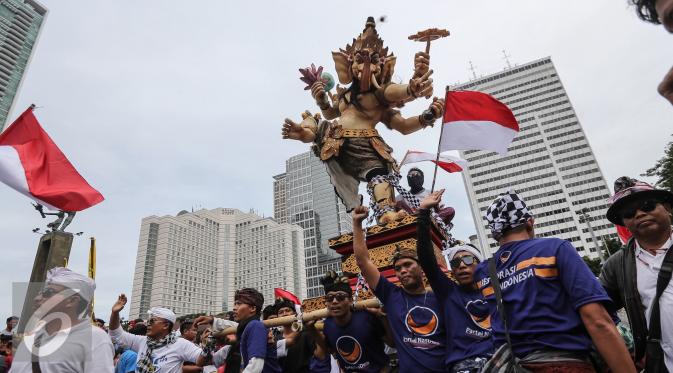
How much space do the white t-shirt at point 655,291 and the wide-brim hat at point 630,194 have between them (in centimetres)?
26

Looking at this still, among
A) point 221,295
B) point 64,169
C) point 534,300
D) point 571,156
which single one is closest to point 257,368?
point 534,300

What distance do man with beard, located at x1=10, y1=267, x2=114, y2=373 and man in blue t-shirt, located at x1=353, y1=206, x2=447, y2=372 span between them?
1.92 m

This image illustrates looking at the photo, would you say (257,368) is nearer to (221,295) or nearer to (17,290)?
(17,290)

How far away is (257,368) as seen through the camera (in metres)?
2.96

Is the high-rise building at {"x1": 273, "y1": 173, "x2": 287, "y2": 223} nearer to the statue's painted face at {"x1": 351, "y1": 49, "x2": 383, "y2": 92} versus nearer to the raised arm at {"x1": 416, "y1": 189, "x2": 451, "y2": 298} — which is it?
the statue's painted face at {"x1": 351, "y1": 49, "x2": 383, "y2": 92}

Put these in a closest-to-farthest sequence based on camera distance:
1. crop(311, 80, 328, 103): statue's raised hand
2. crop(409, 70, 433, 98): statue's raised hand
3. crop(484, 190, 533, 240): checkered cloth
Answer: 1. crop(484, 190, 533, 240): checkered cloth
2. crop(409, 70, 433, 98): statue's raised hand
3. crop(311, 80, 328, 103): statue's raised hand

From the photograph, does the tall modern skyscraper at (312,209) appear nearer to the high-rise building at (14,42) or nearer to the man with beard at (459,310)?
the high-rise building at (14,42)

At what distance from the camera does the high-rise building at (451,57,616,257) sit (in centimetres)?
8081

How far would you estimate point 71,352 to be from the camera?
250cm

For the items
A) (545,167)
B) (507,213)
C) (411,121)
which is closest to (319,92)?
(411,121)

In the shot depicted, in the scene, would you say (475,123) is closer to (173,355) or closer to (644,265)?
(644,265)

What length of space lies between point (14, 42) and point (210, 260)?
57.6 m

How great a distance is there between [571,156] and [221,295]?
8410 centimetres

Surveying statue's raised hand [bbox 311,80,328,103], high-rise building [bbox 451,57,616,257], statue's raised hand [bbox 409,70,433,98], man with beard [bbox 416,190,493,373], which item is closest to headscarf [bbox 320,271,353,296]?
man with beard [bbox 416,190,493,373]
